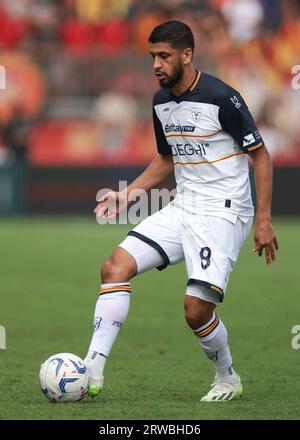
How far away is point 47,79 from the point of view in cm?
2175

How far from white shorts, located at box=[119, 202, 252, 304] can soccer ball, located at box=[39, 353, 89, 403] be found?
70cm

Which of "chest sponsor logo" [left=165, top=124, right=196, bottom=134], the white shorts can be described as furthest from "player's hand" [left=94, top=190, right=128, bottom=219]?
"chest sponsor logo" [left=165, top=124, right=196, bottom=134]

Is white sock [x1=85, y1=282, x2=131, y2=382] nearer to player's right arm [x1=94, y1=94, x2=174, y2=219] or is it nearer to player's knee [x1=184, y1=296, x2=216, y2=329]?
player's knee [x1=184, y1=296, x2=216, y2=329]

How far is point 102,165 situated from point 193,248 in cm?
1406

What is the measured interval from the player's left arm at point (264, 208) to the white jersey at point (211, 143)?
0.10 m

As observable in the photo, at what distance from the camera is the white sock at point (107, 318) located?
241 inches

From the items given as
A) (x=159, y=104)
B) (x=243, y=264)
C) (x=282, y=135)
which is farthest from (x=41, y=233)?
(x=159, y=104)

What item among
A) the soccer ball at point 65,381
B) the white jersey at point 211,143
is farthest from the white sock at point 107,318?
the white jersey at point 211,143

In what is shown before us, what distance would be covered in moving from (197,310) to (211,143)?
99 cm

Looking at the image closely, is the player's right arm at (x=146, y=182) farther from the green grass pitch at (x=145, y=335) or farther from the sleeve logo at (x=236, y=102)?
the green grass pitch at (x=145, y=335)

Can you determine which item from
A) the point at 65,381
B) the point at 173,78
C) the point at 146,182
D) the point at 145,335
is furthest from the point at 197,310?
A: the point at 145,335

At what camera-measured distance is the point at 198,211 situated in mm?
6375
